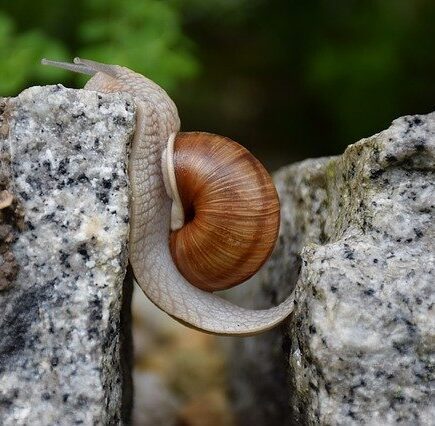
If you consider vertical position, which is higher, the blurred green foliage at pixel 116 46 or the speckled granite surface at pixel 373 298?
the blurred green foliage at pixel 116 46

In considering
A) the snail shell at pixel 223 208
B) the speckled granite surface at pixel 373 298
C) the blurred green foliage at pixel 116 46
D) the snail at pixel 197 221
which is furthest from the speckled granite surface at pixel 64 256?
the blurred green foliage at pixel 116 46

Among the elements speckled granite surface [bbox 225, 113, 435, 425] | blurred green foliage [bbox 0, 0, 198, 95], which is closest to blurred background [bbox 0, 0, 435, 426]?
blurred green foliage [bbox 0, 0, 198, 95]

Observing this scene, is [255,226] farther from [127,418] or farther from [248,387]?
[248,387]

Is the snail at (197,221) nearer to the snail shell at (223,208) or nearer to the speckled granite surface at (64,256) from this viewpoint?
the snail shell at (223,208)

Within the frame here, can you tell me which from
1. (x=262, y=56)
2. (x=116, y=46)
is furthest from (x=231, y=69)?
(x=116, y=46)

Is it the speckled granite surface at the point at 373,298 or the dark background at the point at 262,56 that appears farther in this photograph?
the dark background at the point at 262,56

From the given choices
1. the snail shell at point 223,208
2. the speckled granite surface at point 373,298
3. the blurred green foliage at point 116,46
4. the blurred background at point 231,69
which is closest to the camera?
the speckled granite surface at point 373,298

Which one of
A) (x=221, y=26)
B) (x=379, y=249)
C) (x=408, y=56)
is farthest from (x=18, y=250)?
(x=221, y=26)
